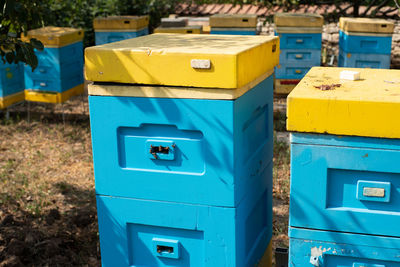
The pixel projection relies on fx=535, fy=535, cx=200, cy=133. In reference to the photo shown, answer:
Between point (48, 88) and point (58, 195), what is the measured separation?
7.48ft

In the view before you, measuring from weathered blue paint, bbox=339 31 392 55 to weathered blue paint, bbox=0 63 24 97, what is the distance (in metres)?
4.41

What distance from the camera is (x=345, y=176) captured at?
2.15m

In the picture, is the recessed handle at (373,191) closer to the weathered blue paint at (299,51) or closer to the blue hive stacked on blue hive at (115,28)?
the weathered blue paint at (299,51)

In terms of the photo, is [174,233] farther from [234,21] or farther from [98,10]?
[98,10]

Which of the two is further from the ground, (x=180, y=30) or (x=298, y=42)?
(x=180, y=30)

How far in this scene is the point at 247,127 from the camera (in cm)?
252

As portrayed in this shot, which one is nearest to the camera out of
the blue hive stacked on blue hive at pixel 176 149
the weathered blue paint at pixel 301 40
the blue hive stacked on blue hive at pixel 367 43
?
the blue hive stacked on blue hive at pixel 176 149

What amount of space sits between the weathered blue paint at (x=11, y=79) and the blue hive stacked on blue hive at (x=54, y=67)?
25cm

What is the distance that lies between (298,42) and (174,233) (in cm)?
557

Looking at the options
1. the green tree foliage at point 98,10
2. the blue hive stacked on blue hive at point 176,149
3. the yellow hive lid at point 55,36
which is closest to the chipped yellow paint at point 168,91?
the blue hive stacked on blue hive at point 176,149

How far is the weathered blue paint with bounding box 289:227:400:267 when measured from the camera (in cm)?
217

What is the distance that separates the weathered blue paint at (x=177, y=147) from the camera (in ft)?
7.57

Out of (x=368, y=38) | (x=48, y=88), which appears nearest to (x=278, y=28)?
(x=368, y=38)

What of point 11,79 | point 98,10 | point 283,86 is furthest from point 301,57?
point 98,10
